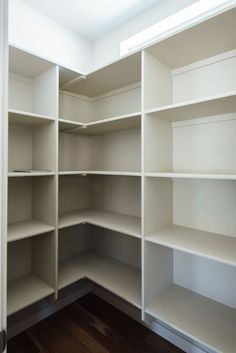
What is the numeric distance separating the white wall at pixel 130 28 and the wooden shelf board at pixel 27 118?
1060mm

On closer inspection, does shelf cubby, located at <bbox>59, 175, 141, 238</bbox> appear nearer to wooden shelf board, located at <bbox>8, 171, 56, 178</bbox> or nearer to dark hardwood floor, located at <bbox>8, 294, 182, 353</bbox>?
wooden shelf board, located at <bbox>8, 171, 56, 178</bbox>

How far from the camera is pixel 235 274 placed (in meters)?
1.45

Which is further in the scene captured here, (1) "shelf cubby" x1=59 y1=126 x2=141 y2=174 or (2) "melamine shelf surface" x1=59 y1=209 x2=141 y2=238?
(1) "shelf cubby" x1=59 y1=126 x2=141 y2=174

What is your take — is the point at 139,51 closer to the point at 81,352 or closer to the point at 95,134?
the point at 95,134

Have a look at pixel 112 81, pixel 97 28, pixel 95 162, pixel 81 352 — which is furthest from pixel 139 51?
pixel 81 352

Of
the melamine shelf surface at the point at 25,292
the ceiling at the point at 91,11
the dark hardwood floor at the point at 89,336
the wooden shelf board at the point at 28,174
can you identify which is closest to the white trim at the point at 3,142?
the wooden shelf board at the point at 28,174

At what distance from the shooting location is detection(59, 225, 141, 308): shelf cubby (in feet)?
5.91

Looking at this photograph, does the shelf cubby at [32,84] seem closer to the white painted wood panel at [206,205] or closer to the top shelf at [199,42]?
the top shelf at [199,42]

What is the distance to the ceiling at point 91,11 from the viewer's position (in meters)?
1.85

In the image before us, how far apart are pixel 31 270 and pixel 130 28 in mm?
2423

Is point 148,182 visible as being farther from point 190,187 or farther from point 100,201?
point 100,201

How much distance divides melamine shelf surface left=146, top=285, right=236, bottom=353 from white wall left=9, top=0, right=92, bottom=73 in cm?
195

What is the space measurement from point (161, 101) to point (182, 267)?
129 centimetres

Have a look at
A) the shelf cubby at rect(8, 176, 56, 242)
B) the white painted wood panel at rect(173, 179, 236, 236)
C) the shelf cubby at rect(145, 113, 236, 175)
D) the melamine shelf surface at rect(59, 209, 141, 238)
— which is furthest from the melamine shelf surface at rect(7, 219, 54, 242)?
the white painted wood panel at rect(173, 179, 236, 236)
